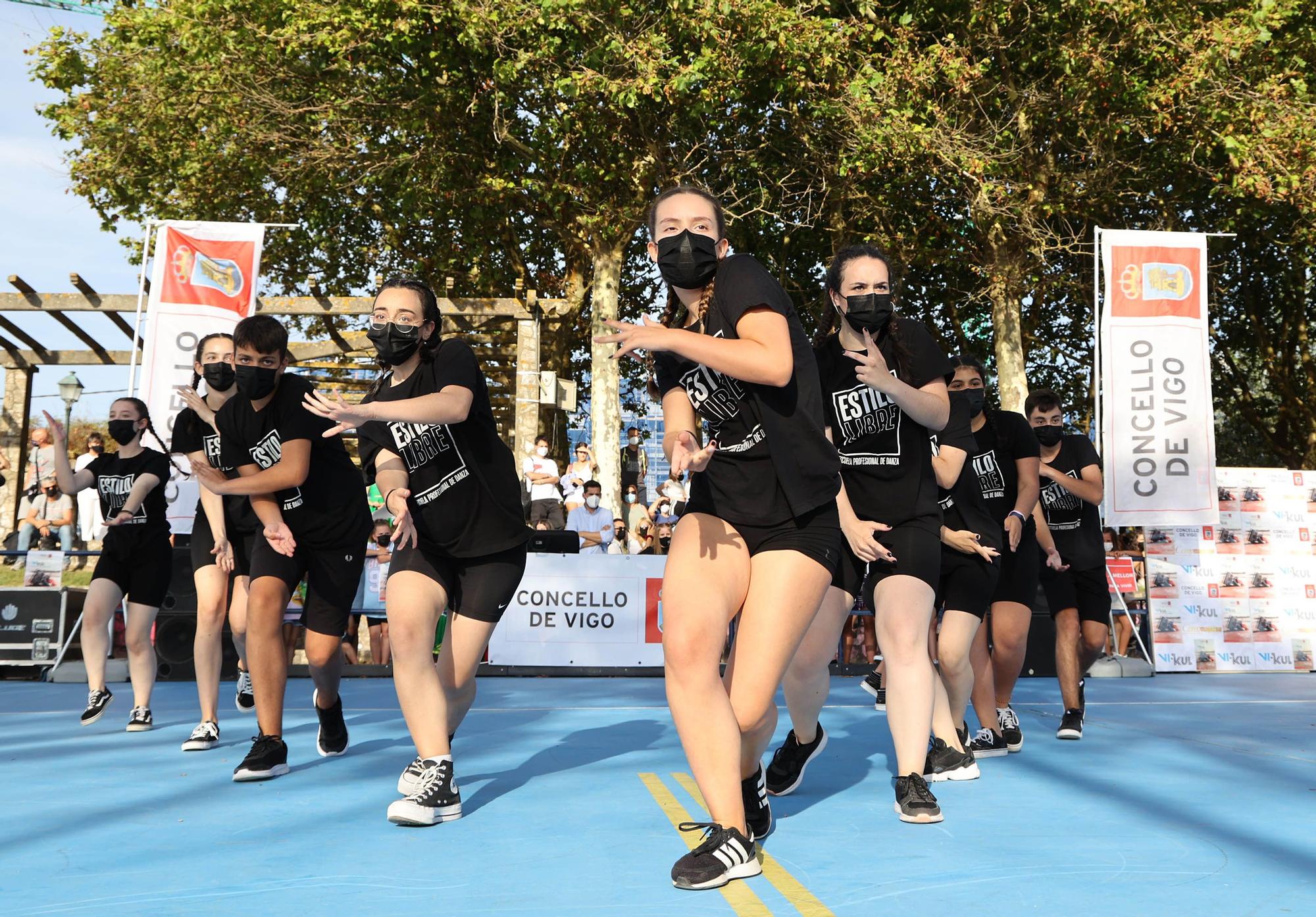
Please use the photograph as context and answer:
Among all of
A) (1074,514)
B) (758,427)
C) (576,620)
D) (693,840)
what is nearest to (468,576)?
(693,840)

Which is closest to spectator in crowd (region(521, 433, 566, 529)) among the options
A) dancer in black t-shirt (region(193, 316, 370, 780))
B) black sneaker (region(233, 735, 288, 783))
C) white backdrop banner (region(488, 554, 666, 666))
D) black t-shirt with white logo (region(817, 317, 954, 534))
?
white backdrop banner (region(488, 554, 666, 666))

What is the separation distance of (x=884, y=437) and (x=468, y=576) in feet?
5.74

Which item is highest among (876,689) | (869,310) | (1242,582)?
(869,310)

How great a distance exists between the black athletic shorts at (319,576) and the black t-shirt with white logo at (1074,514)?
13.7 ft

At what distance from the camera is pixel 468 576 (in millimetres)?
4625

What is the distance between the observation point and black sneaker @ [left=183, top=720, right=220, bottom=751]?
6207 mm

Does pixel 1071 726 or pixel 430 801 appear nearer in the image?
pixel 430 801

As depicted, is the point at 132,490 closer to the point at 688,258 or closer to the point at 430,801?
the point at 430,801

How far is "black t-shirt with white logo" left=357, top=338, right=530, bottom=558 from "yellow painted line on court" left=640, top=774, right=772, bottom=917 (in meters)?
1.25

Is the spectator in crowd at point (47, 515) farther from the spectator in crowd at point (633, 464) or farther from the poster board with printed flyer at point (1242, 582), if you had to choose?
the poster board with printed flyer at point (1242, 582)

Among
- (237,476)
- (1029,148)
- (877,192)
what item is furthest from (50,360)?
(237,476)

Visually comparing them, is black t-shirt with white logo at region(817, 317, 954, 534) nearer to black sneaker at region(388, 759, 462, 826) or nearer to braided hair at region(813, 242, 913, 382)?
braided hair at region(813, 242, 913, 382)

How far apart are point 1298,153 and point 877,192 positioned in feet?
20.9

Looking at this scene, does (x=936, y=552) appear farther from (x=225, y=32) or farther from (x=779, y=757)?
(x=225, y=32)
